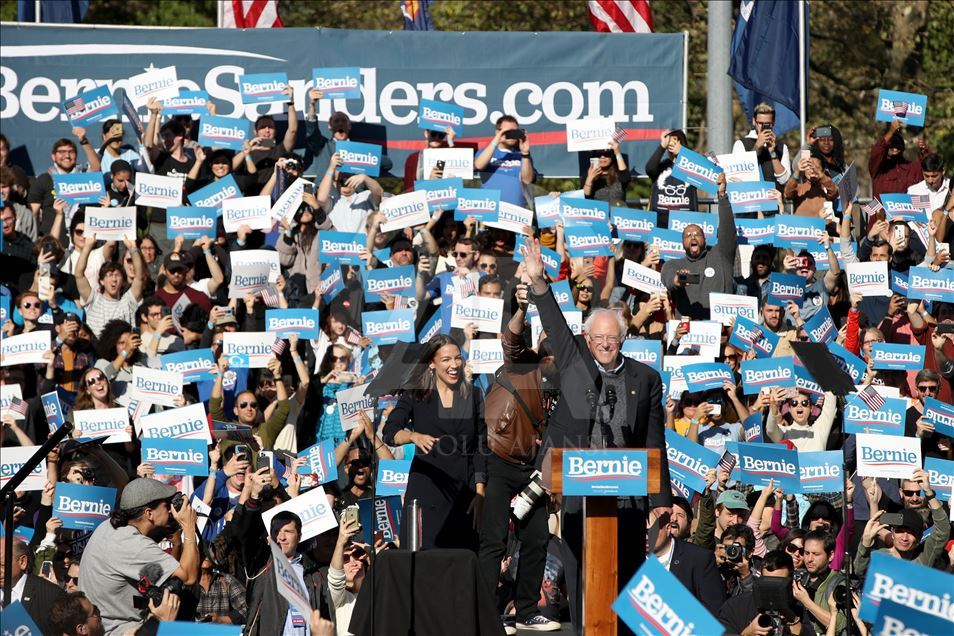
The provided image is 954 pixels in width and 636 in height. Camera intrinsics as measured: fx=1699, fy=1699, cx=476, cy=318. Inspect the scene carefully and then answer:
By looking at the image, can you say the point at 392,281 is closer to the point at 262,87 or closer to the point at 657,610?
the point at 262,87

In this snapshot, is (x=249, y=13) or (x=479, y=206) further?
(x=249, y=13)

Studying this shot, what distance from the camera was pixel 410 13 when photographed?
19.4 meters

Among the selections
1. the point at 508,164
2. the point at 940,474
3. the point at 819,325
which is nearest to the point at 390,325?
the point at 508,164

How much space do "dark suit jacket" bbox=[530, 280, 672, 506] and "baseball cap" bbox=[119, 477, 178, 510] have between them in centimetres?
235

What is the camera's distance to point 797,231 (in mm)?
13930

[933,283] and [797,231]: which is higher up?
[797,231]

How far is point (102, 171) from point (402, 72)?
316cm

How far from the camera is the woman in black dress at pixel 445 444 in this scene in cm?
936

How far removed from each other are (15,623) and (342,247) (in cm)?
763

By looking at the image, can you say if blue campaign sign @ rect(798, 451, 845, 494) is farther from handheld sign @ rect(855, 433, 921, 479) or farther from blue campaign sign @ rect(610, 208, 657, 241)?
blue campaign sign @ rect(610, 208, 657, 241)

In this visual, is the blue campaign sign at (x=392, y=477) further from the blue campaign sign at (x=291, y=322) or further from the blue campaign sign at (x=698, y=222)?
the blue campaign sign at (x=698, y=222)

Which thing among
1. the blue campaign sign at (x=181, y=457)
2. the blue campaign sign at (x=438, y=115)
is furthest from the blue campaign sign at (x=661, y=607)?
the blue campaign sign at (x=438, y=115)

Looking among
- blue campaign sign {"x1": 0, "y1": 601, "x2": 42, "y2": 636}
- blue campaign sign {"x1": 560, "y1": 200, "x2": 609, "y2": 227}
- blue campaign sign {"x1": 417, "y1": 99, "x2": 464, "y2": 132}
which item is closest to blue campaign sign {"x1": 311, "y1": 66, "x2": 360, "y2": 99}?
blue campaign sign {"x1": 417, "y1": 99, "x2": 464, "y2": 132}

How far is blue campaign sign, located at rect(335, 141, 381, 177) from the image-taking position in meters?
14.8
